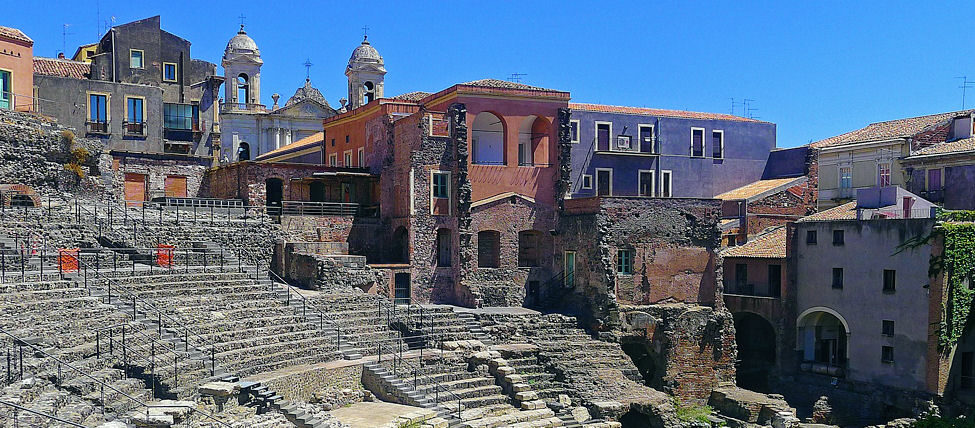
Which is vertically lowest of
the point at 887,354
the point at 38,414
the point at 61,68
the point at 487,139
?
the point at 887,354

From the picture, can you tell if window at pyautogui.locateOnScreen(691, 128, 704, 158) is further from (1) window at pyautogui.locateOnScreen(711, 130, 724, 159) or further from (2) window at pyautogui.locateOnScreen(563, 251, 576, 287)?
(2) window at pyautogui.locateOnScreen(563, 251, 576, 287)

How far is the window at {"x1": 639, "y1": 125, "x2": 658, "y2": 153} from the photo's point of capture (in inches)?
1809

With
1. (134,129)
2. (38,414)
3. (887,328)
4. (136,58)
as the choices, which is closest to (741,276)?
(887,328)

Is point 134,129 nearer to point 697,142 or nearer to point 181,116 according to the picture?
point 181,116

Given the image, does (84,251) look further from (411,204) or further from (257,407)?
(411,204)

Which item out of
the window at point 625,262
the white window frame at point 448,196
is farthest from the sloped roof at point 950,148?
the white window frame at point 448,196

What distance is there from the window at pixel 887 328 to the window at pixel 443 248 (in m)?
18.1

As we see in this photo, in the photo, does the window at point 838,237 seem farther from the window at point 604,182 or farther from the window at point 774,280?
the window at point 604,182

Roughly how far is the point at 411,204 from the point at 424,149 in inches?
97.0

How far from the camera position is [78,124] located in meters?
42.1

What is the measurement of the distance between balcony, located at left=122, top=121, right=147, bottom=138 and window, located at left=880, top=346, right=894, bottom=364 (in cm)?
3567

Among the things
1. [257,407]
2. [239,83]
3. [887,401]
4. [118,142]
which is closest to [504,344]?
[257,407]

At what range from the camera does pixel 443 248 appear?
1522 inches

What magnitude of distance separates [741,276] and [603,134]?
10237 mm
